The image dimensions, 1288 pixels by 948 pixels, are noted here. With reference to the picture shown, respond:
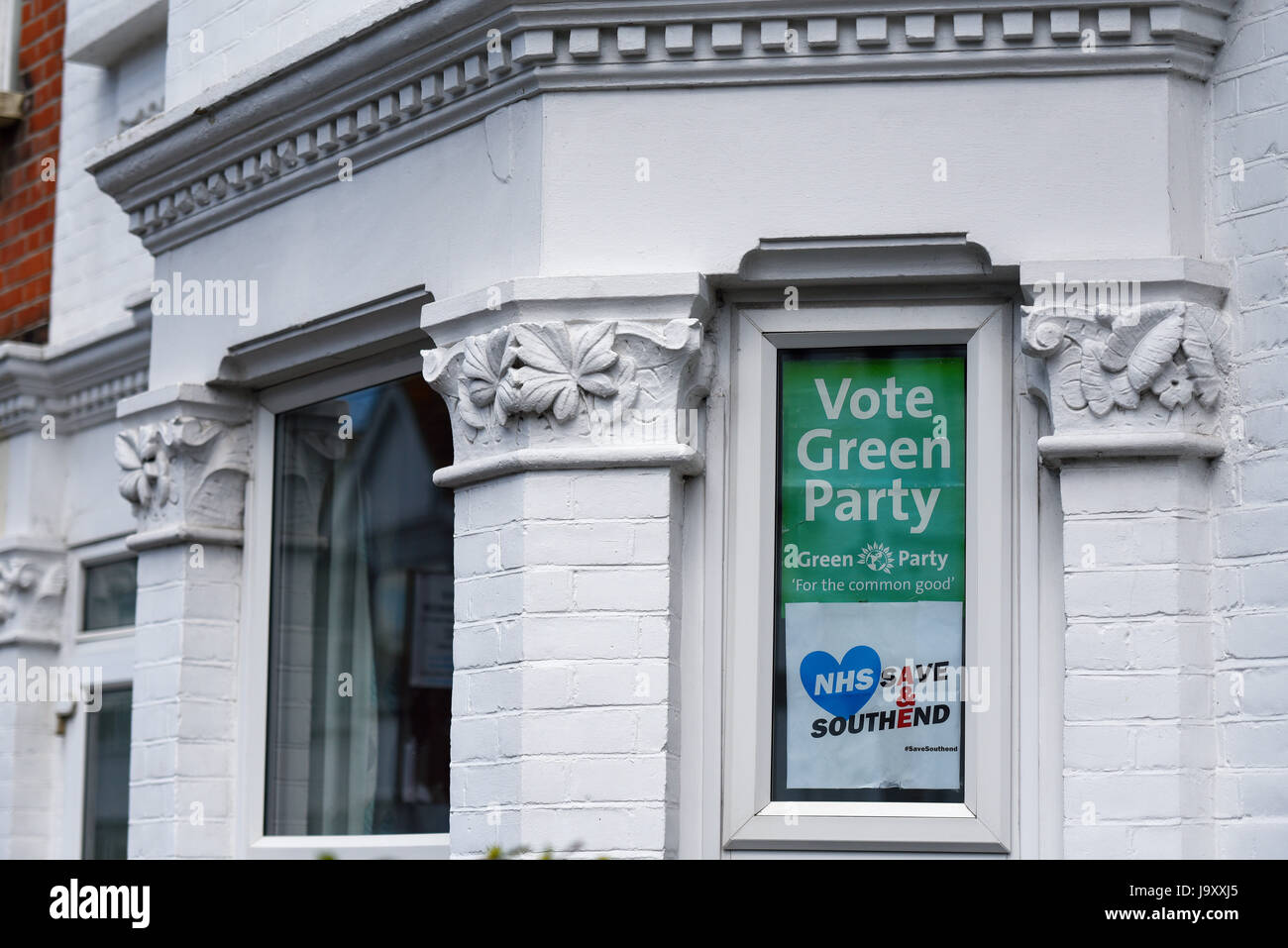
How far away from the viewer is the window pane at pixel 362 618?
570 cm

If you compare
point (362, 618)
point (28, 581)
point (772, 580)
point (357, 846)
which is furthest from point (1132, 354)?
point (28, 581)

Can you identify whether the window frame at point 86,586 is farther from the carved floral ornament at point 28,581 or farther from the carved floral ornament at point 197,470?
the carved floral ornament at point 197,470

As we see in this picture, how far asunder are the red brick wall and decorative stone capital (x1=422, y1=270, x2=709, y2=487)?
4.10 meters

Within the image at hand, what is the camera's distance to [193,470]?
618cm

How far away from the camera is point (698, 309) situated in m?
4.86

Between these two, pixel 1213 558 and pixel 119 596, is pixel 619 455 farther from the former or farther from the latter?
pixel 119 596

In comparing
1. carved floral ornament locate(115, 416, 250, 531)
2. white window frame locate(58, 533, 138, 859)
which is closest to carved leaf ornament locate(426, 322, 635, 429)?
carved floral ornament locate(115, 416, 250, 531)

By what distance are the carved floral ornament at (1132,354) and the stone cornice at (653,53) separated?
639mm

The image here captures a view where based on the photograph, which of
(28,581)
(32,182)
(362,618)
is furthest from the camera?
(32,182)

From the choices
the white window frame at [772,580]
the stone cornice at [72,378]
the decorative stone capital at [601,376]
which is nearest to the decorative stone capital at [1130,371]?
the white window frame at [772,580]

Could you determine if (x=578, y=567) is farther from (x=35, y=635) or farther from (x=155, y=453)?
(x=35, y=635)

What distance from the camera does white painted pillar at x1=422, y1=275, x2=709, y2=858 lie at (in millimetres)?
4695

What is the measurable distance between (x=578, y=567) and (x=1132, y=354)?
4.77ft

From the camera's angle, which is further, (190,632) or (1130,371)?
(190,632)
